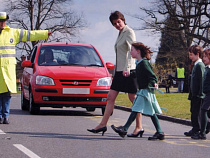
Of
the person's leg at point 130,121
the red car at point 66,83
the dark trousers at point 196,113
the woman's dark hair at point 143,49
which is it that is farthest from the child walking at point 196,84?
the red car at point 66,83

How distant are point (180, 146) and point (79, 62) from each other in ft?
18.5

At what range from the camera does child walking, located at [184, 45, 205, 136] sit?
8641 millimetres

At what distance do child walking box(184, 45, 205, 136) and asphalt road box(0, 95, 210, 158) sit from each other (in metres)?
0.37

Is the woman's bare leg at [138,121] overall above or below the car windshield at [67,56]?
below

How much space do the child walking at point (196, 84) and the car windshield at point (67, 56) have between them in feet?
14.4

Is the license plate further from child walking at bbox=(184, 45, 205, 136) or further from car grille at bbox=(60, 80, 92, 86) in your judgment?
child walking at bbox=(184, 45, 205, 136)

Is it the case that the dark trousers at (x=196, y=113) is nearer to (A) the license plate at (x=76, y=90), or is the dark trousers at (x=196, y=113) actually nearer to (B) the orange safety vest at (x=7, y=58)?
(B) the orange safety vest at (x=7, y=58)

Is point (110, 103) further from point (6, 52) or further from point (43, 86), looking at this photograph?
point (43, 86)

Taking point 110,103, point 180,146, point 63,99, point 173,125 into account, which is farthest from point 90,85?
point 180,146

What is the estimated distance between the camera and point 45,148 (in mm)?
6977

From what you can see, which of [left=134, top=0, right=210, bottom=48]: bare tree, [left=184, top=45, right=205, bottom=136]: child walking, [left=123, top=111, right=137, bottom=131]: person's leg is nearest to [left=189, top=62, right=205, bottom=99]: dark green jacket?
[left=184, top=45, right=205, bottom=136]: child walking

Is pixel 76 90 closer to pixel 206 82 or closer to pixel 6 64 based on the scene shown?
pixel 6 64

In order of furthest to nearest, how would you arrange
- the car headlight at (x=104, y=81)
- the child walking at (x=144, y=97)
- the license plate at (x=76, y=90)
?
the car headlight at (x=104, y=81), the license plate at (x=76, y=90), the child walking at (x=144, y=97)

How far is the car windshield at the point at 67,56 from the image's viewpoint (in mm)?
12686
